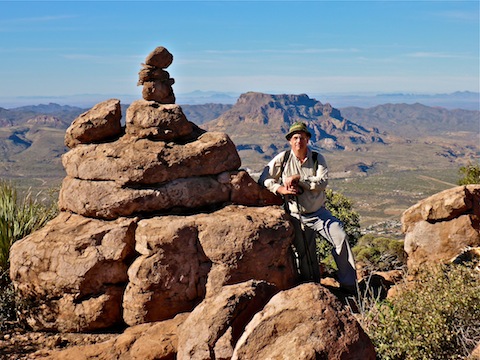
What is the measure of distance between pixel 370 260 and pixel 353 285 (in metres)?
7.12

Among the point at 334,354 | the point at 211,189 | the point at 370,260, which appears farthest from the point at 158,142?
the point at 370,260

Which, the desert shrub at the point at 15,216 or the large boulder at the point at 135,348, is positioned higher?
the desert shrub at the point at 15,216

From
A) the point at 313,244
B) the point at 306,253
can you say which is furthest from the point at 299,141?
the point at 306,253

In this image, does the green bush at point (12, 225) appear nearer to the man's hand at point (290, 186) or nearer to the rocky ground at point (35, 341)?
the rocky ground at point (35, 341)

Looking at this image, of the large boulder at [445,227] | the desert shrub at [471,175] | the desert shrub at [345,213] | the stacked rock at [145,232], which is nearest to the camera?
the stacked rock at [145,232]

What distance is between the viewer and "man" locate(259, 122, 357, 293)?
33.5 ft

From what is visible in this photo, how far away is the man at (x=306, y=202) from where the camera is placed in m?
10.2

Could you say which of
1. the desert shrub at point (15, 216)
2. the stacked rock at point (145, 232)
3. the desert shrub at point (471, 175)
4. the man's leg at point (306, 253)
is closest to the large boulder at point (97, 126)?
the stacked rock at point (145, 232)

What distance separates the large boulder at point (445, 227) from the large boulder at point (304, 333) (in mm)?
6345

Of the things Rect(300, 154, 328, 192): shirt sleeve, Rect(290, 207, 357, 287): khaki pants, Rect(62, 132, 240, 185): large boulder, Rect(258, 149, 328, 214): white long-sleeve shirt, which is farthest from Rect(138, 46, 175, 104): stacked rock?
Rect(290, 207, 357, 287): khaki pants

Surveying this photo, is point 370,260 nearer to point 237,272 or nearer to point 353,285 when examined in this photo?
point 353,285

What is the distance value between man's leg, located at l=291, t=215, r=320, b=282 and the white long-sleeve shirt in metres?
0.52

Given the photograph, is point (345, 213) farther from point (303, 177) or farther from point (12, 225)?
point (12, 225)

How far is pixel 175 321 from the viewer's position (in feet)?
28.2
